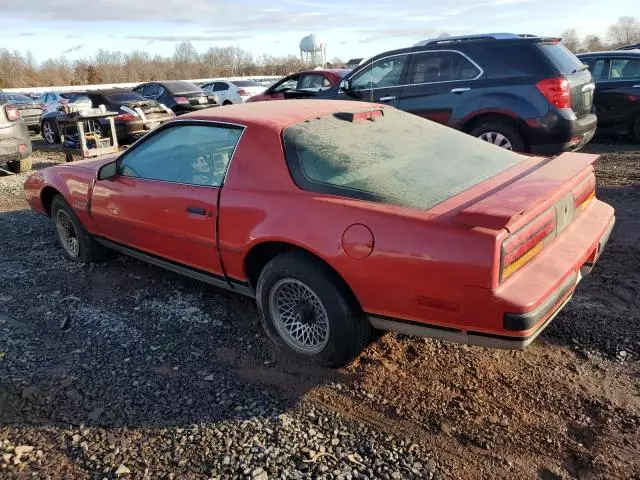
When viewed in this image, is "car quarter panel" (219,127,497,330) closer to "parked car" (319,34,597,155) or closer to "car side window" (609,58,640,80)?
"parked car" (319,34,597,155)

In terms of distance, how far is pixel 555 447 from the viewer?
2377 mm

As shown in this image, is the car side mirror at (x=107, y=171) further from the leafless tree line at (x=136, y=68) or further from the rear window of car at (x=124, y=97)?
the leafless tree line at (x=136, y=68)

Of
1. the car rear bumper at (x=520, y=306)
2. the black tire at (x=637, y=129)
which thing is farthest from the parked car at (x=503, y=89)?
the car rear bumper at (x=520, y=306)

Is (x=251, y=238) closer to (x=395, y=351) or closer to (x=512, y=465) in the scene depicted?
(x=395, y=351)

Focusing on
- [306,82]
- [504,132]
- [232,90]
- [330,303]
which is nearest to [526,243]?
[330,303]

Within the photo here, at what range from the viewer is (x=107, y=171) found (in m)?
4.13

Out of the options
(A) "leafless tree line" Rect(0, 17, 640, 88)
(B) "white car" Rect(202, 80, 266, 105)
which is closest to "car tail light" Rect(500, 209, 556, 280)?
Result: (B) "white car" Rect(202, 80, 266, 105)

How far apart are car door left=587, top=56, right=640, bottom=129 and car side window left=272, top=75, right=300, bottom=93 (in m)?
6.40

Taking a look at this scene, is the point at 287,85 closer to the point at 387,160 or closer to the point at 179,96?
the point at 179,96

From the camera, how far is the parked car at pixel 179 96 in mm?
15133

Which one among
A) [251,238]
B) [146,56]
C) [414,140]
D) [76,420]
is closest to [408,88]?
[414,140]

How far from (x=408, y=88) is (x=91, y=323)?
18.0 feet

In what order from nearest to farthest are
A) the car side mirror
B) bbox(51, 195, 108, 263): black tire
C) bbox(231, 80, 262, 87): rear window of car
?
the car side mirror
bbox(51, 195, 108, 263): black tire
bbox(231, 80, 262, 87): rear window of car

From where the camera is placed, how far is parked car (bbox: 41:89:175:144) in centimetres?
1173
